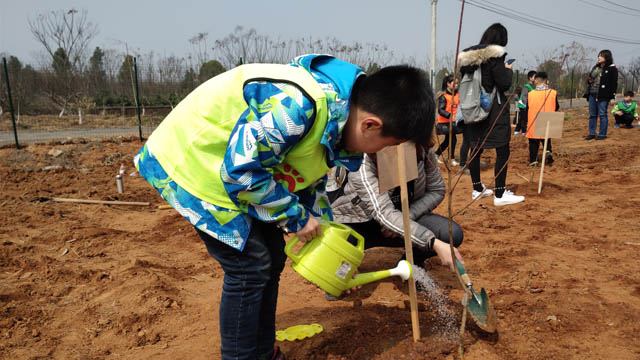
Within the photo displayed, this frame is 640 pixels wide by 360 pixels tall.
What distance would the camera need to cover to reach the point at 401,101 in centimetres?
144

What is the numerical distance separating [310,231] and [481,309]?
1.16m

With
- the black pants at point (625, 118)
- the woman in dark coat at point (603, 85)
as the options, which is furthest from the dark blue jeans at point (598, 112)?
the black pants at point (625, 118)

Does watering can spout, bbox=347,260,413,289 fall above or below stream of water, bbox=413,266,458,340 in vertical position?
above

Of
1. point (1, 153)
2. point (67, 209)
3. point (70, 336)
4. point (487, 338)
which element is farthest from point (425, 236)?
point (1, 153)

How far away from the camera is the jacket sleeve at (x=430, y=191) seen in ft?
9.19

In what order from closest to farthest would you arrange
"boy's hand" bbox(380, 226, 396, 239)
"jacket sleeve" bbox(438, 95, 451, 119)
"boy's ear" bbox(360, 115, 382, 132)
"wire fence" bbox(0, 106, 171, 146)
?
1. "boy's ear" bbox(360, 115, 382, 132)
2. "boy's hand" bbox(380, 226, 396, 239)
3. "jacket sleeve" bbox(438, 95, 451, 119)
4. "wire fence" bbox(0, 106, 171, 146)

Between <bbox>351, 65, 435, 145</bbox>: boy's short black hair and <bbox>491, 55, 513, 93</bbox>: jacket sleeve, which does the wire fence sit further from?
<bbox>351, 65, 435, 145</bbox>: boy's short black hair

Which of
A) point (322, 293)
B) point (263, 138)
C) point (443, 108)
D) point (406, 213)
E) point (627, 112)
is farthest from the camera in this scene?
point (627, 112)

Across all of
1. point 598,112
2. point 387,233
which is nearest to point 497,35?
point 387,233

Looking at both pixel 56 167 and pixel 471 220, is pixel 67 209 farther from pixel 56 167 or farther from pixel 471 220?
pixel 471 220

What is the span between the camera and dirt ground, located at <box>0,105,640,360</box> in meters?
2.24

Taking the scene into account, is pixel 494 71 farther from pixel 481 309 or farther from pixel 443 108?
pixel 443 108

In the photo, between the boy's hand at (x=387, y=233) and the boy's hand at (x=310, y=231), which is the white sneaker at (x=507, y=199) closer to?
the boy's hand at (x=387, y=233)

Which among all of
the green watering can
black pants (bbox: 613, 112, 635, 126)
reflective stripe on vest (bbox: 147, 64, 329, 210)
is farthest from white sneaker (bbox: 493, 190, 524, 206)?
black pants (bbox: 613, 112, 635, 126)
